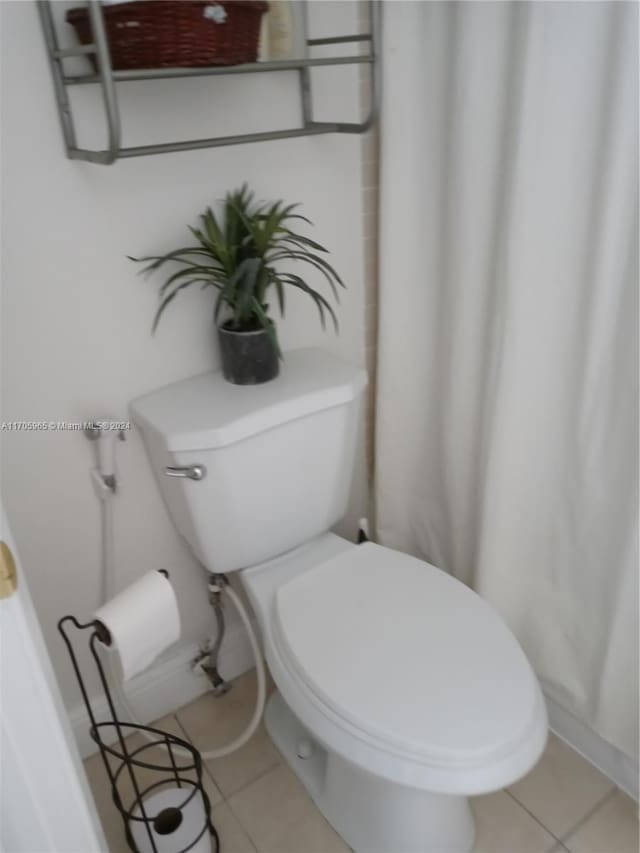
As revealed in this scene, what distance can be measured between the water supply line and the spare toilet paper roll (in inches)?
4.4

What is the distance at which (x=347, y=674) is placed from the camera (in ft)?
3.43

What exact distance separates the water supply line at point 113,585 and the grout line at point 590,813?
2.08 ft

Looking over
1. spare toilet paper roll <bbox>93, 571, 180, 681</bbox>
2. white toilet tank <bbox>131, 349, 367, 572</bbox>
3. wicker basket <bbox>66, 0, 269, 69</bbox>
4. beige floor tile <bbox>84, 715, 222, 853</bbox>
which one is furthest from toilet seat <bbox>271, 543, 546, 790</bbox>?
wicker basket <bbox>66, 0, 269, 69</bbox>

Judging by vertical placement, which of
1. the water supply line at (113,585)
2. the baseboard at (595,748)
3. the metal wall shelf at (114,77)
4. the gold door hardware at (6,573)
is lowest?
the baseboard at (595,748)

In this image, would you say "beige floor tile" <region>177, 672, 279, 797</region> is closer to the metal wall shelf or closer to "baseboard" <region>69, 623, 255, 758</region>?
"baseboard" <region>69, 623, 255, 758</region>

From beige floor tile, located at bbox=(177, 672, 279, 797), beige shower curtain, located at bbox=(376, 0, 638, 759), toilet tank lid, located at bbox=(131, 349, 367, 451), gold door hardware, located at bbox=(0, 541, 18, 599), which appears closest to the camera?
gold door hardware, located at bbox=(0, 541, 18, 599)

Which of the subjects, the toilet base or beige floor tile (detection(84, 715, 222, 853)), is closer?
the toilet base

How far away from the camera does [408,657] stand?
3.49 ft

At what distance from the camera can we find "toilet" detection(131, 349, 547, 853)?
0.97m

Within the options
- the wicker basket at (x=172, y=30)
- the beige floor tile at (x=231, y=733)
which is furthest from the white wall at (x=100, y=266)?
the beige floor tile at (x=231, y=733)

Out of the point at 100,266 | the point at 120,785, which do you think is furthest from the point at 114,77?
the point at 120,785

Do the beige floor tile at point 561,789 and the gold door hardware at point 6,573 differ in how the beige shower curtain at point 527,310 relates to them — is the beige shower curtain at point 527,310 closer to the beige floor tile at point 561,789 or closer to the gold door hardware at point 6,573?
the beige floor tile at point 561,789

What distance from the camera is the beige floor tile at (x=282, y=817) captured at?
1283 millimetres

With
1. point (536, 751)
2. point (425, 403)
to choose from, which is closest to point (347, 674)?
point (536, 751)
